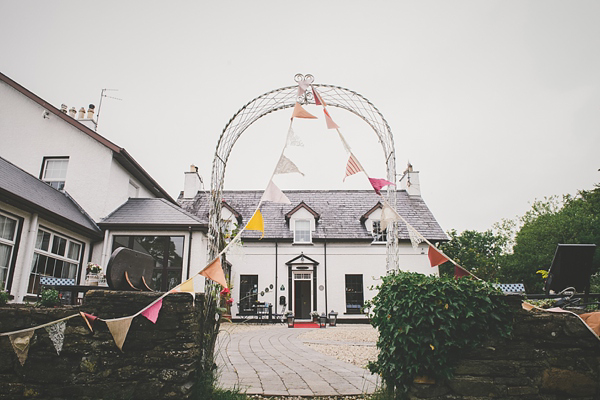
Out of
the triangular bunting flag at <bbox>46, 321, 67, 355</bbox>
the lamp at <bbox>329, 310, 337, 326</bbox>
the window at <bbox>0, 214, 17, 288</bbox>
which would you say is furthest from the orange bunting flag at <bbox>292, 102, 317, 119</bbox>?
the lamp at <bbox>329, 310, 337, 326</bbox>

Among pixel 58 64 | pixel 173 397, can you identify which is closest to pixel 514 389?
pixel 173 397

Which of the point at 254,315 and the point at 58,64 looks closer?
the point at 58,64

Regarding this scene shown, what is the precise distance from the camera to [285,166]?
4.45 meters

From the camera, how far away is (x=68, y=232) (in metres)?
10.0

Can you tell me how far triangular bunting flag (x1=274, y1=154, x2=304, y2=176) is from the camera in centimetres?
440

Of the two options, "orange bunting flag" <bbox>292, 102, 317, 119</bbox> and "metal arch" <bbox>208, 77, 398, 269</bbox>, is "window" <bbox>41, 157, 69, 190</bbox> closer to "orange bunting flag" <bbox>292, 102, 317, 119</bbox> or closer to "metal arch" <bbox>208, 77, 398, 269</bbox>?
"metal arch" <bbox>208, 77, 398, 269</bbox>

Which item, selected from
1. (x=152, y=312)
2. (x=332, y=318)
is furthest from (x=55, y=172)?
(x=332, y=318)

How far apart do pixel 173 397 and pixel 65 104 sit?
13.6m

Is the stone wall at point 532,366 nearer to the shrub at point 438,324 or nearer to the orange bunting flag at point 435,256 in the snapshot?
the shrub at point 438,324

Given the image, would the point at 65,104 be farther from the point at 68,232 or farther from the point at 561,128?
the point at 561,128

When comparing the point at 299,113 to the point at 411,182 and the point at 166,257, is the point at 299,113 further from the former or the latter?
the point at 411,182

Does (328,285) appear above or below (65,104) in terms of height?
below

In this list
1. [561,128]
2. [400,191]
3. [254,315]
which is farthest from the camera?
[400,191]

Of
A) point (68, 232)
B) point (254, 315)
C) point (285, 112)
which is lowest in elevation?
point (254, 315)
